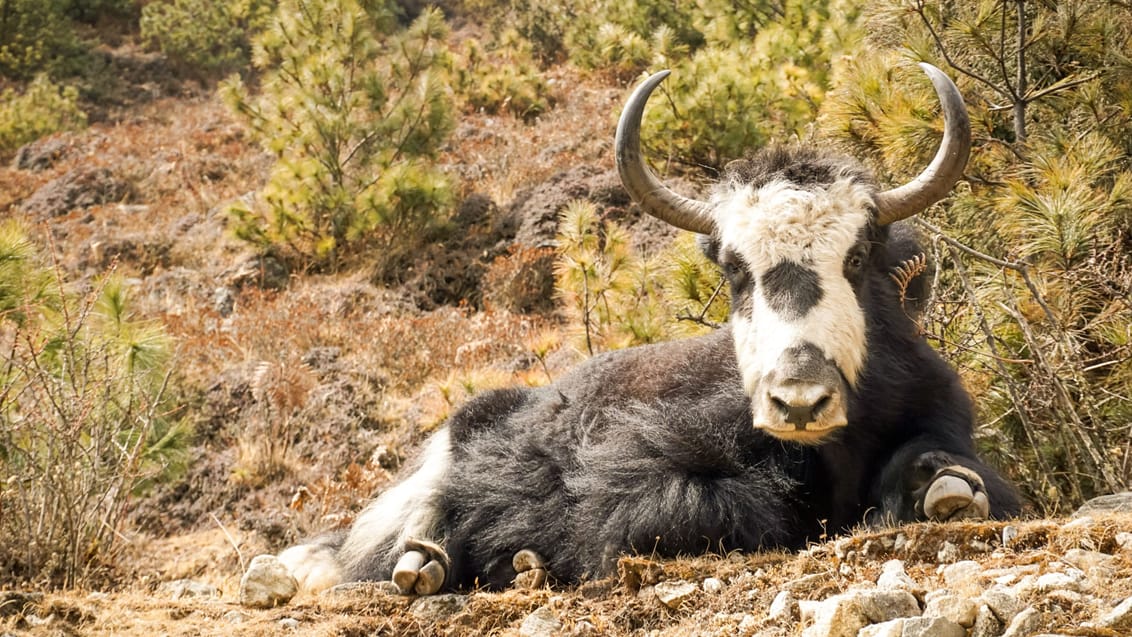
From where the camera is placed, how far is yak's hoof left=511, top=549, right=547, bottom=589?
13.9 feet

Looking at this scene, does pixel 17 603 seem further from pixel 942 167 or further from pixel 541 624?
pixel 942 167

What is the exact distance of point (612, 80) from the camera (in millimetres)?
17656

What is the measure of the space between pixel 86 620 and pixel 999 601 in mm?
3042

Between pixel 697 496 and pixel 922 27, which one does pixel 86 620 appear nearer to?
pixel 697 496

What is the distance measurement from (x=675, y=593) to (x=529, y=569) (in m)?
1.00

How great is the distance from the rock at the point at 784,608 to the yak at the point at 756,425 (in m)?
0.61

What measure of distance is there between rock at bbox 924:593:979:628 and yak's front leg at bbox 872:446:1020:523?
91cm

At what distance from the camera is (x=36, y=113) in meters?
18.2

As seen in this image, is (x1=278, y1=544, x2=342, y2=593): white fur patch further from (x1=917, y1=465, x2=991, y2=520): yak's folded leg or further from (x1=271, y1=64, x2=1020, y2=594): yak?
(x1=917, y1=465, x2=991, y2=520): yak's folded leg

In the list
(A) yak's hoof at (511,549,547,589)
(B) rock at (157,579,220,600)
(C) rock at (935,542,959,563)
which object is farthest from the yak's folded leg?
(B) rock at (157,579,220,600)

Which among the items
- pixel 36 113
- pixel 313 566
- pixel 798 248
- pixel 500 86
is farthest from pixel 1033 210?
pixel 36 113

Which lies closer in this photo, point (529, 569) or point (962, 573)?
point (962, 573)

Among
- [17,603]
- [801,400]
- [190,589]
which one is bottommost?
[190,589]

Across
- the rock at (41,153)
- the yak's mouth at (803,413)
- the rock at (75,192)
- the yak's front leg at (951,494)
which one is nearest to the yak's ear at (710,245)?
the yak's mouth at (803,413)
